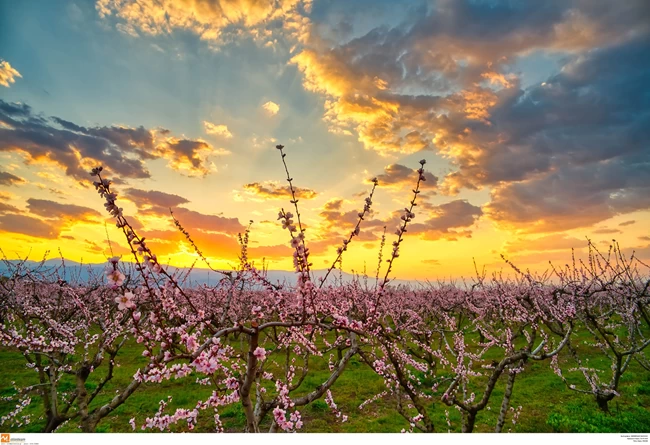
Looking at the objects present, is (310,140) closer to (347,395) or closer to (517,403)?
(347,395)

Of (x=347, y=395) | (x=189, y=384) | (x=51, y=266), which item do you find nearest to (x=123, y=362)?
(x=189, y=384)

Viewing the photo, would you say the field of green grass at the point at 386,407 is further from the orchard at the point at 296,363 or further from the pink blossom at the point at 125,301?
the pink blossom at the point at 125,301

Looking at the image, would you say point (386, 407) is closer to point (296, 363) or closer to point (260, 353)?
point (296, 363)

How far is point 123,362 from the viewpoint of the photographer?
33.2 feet

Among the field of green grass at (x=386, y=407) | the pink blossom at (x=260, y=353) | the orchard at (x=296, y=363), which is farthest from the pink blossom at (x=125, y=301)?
the field of green grass at (x=386, y=407)

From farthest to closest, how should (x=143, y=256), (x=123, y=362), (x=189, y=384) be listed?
(x=123, y=362) < (x=189, y=384) < (x=143, y=256)

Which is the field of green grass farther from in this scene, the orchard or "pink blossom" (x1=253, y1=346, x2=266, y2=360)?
"pink blossom" (x1=253, y1=346, x2=266, y2=360)

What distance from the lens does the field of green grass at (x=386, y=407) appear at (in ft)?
16.5

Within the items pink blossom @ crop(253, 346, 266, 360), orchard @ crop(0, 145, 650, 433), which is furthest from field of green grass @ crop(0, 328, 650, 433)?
pink blossom @ crop(253, 346, 266, 360)

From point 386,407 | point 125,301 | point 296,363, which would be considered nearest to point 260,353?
point 125,301

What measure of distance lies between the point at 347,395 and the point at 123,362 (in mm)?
7151

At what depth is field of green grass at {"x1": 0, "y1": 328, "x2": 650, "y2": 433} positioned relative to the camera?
5.02 metres

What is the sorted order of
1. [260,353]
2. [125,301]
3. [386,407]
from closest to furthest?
[125,301], [260,353], [386,407]

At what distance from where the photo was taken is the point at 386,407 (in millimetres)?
6082
